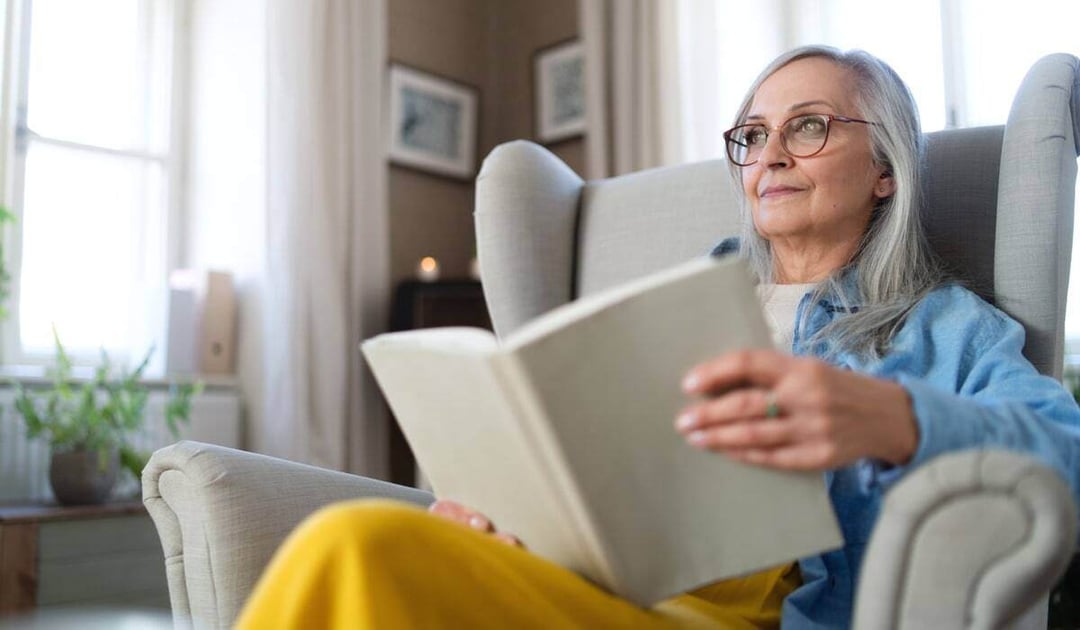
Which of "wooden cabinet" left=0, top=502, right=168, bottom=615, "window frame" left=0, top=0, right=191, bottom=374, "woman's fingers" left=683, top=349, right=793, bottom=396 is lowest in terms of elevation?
"wooden cabinet" left=0, top=502, right=168, bottom=615

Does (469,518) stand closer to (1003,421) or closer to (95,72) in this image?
(1003,421)

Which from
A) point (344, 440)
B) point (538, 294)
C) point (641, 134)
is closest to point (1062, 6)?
point (641, 134)

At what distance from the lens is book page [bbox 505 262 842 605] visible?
752mm

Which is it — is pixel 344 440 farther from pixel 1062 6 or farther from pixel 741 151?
pixel 1062 6

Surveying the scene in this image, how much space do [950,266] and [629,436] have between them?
2.76 ft

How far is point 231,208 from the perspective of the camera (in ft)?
11.3

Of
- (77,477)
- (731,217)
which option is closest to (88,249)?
(77,477)

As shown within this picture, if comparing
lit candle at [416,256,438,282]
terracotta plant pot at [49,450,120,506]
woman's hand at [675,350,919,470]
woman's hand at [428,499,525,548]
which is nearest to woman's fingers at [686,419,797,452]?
woman's hand at [675,350,919,470]

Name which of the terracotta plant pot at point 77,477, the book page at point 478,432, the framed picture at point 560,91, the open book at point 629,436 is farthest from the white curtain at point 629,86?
the open book at point 629,436

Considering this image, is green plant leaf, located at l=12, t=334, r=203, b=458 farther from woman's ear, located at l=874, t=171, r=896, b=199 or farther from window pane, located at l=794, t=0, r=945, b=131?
window pane, located at l=794, t=0, r=945, b=131

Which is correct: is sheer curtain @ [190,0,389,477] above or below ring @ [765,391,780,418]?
above

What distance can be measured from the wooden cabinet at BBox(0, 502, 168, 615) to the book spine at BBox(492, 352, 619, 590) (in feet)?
6.62

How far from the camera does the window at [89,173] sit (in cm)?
320

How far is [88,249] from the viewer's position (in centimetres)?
336
